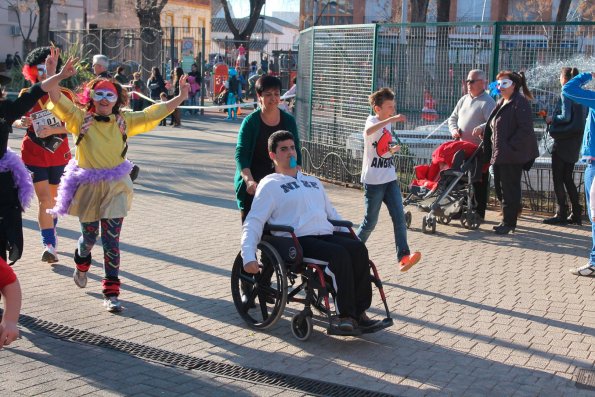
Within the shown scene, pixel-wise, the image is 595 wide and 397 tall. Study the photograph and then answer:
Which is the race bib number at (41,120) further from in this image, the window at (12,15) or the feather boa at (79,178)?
the window at (12,15)

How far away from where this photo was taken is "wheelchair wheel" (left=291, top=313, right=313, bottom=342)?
6.23m

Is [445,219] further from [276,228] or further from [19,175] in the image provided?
[19,175]

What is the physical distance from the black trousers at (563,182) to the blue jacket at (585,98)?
2.70m

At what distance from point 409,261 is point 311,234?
1.68 metres

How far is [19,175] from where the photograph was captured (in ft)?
20.3

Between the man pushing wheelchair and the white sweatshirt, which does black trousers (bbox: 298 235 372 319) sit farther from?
the white sweatshirt

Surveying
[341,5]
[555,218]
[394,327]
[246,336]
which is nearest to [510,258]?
[555,218]

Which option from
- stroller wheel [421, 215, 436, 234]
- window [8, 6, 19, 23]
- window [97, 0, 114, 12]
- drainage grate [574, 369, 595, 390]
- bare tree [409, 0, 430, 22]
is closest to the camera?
drainage grate [574, 369, 595, 390]

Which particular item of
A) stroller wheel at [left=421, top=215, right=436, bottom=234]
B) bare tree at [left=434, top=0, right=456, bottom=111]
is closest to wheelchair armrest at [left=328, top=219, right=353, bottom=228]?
stroller wheel at [left=421, top=215, right=436, bottom=234]

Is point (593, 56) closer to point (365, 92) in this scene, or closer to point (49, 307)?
point (365, 92)

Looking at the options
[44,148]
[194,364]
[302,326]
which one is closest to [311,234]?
[302,326]

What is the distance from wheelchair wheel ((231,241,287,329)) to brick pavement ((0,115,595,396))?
0.47 feet

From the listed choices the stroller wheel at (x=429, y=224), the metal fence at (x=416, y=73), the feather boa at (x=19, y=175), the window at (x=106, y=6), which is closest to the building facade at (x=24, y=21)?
the window at (x=106, y=6)

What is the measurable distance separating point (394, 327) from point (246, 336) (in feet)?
3.75
